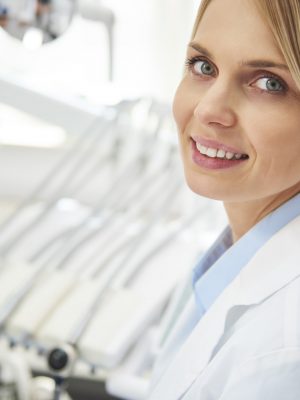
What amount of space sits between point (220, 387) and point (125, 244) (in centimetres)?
81

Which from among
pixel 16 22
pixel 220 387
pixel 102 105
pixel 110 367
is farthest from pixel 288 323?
pixel 102 105

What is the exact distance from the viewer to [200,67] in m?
0.88

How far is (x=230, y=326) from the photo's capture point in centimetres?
84

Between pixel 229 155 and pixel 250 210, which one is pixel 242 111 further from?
pixel 250 210

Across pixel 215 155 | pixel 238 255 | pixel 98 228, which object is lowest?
pixel 98 228

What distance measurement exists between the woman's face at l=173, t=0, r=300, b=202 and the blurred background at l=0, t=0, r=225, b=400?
0.29 m

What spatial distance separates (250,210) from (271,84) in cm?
21

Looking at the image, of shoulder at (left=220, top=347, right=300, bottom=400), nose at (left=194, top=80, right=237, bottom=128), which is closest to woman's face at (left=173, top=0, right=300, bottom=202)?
nose at (left=194, top=80, right=237, bottom=128)

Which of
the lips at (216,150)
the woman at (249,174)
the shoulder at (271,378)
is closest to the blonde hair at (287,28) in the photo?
the woman at (249,174)

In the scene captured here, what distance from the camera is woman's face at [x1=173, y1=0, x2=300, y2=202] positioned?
0.78 metres

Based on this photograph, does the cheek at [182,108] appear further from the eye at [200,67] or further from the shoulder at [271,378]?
the shoulder at [271,378]

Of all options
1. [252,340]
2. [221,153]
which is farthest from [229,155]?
[252,340]

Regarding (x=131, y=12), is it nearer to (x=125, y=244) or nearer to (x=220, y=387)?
(x=125, y=244)

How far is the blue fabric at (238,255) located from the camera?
875 millimetres
